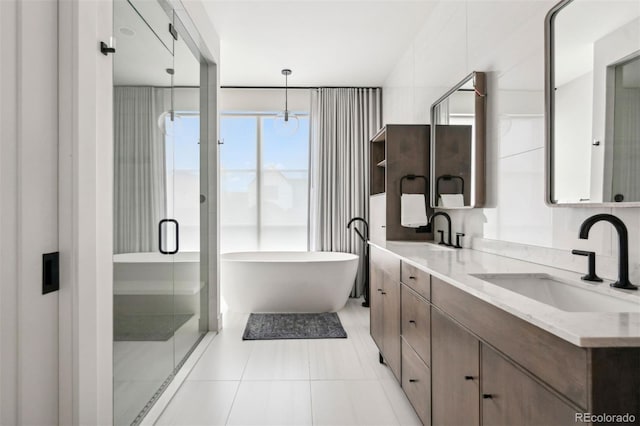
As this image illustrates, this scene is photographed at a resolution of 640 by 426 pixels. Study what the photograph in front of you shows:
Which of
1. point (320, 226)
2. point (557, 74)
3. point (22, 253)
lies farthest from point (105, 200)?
point (320, 226)

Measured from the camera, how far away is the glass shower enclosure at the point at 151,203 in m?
1.66

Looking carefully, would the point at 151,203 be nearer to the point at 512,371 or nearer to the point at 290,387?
the point at 290,387

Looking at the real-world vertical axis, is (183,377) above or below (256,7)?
below

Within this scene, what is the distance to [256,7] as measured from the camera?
2.92 meters

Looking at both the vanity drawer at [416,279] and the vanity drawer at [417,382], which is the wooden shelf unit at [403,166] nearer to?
the vanity drawer at [416,279]

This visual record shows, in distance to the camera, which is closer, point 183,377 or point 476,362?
point 476,362

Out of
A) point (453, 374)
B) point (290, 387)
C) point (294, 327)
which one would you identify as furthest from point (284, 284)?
point (453, 374)

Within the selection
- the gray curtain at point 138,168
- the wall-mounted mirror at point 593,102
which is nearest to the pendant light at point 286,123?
the gray curtain at point 138,168

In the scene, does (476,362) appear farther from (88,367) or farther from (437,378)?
(88,367)

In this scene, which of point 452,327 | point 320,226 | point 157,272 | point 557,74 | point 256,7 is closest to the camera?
point 452,327

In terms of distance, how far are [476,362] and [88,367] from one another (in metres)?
1.28

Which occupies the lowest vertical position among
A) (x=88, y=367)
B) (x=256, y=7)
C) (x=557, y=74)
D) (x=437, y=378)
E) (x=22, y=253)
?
(x=437, y=378)

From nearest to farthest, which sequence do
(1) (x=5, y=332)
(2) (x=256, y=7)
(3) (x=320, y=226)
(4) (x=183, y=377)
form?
1. (1) (x=5, y=332)
2. (4) (x=183, y=377)
3. (2) (x=256, y=7)
4. (3) (x=320, y=226)

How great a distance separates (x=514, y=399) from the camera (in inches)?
38.9
